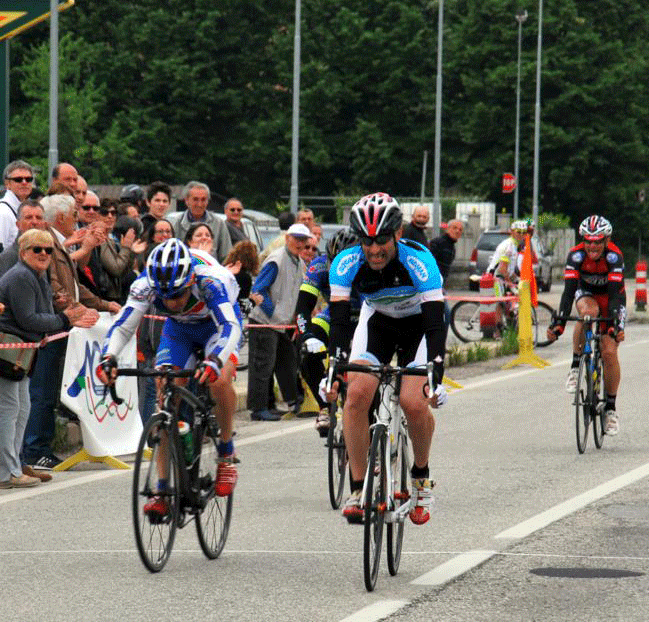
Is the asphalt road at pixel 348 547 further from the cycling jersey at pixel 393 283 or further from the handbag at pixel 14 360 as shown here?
the cycling jersey at pixel 393 283

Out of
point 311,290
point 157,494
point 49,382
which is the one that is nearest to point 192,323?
point 157,494

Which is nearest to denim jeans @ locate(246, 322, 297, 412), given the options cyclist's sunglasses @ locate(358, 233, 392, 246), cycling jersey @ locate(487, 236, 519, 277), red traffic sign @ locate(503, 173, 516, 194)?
cyclist's sunglasses @ locate(358, 233, 392, 246)

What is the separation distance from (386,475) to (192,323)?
66.4 inches

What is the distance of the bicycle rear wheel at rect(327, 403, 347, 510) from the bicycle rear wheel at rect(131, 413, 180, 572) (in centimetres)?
214

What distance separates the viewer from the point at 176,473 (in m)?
8.70

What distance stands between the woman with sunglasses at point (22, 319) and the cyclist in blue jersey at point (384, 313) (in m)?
3.33

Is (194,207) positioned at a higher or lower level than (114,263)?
higher

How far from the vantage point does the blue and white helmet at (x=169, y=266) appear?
887 centimetres

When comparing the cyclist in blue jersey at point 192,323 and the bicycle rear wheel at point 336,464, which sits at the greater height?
the cyclist in blue jersey at point 192,323

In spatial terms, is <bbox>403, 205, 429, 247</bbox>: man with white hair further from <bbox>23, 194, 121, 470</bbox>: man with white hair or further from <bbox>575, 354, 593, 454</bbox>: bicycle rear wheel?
<bbox>23, 194, 121, 470</bbox>: man with white hair

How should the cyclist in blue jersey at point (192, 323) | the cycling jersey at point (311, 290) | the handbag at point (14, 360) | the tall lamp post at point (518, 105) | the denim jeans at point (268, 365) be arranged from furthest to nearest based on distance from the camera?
the tall lamp post at point (518, 105) < the denim jeans at point (268, 365) < the cycling jersey at point (311, 290) < the handbag at point (14, 360) < the cyclist in blue jersey at point (192, 323)

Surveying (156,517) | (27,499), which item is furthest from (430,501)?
(27,499)

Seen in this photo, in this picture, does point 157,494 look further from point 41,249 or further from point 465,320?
point 465,320

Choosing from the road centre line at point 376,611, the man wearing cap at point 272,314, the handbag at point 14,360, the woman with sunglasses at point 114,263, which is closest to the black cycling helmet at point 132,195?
the man wearing cap at point 272,314
